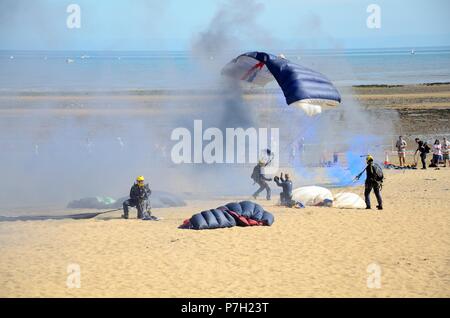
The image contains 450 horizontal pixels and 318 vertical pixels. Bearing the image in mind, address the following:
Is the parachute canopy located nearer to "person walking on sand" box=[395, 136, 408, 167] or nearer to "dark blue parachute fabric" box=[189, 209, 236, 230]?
"dark blue parachute fabric" box=[189, 209, 236, 230]

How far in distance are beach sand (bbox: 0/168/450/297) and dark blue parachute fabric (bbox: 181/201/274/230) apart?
9.3 inches

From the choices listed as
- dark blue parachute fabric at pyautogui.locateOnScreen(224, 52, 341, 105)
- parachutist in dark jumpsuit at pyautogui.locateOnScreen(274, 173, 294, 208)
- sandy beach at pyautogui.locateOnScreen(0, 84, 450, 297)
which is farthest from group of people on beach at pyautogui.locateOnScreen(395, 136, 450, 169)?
parachutist in dark jumpsuit at pyautogui.locateOnScreen(274, 173, 294, 208)

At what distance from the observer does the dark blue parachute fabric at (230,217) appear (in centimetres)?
1734

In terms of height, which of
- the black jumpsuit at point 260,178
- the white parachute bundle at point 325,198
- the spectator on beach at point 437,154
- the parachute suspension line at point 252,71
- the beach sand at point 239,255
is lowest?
the beach sand at point 239,255

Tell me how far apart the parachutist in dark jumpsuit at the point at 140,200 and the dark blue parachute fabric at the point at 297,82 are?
4.61 m

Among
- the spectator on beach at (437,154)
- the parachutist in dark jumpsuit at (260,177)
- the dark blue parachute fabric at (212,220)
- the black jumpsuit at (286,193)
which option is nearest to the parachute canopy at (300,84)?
the parachutist in dark jumpsuit at (260,177)

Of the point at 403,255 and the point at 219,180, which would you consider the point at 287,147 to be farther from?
the point at 403,255

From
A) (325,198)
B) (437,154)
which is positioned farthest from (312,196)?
(437,154)

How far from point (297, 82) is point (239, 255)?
22.7 ft

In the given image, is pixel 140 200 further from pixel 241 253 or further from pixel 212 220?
pixel 241 253

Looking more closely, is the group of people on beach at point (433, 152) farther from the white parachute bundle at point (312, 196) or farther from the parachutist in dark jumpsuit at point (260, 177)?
the parachutist in dark jumpsuit at point (260, 177)

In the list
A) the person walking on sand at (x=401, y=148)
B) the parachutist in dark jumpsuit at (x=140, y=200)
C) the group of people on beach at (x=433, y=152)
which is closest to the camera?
the parachutist in dark jumpsuit at (x=140, y=200)
